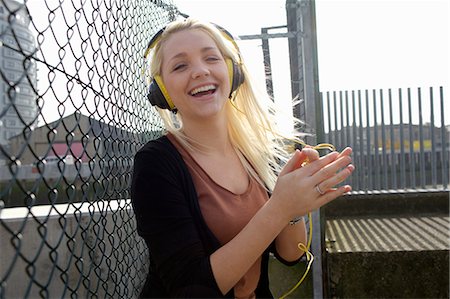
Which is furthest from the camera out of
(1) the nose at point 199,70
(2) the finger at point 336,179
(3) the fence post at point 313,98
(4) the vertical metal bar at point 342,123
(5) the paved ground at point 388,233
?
(4) the vertical metal bar at point 342,123

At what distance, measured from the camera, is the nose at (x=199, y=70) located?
59.2 inches

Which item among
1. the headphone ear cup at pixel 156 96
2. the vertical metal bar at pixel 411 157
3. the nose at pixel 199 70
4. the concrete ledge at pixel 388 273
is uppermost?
the nose at pixel 199 70

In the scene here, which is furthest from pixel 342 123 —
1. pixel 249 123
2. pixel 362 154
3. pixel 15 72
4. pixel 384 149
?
pixel 15 72

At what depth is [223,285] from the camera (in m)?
1.24

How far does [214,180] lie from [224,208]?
110 millimetres

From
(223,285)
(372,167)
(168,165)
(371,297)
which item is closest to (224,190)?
(168,165)

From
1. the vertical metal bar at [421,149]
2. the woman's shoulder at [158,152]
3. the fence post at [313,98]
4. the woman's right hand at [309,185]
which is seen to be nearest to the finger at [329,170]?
the woman's right hand at [309,185]

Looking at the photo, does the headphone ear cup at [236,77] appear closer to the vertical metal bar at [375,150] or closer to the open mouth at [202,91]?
the open mouth at [202,91]

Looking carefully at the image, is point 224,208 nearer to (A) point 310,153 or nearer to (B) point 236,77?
(A) point 310,153

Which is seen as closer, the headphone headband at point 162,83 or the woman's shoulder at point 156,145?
the woman's shoulder at point 156,145

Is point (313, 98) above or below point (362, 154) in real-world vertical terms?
above

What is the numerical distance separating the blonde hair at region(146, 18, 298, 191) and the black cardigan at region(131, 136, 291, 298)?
1.06ft

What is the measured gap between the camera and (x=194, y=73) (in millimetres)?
1504

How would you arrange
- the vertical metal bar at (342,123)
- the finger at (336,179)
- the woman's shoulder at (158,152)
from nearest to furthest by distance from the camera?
the finger at (336,179) < the woman's shoulder at (158,152) < the vertical metal bar at (342,123)
